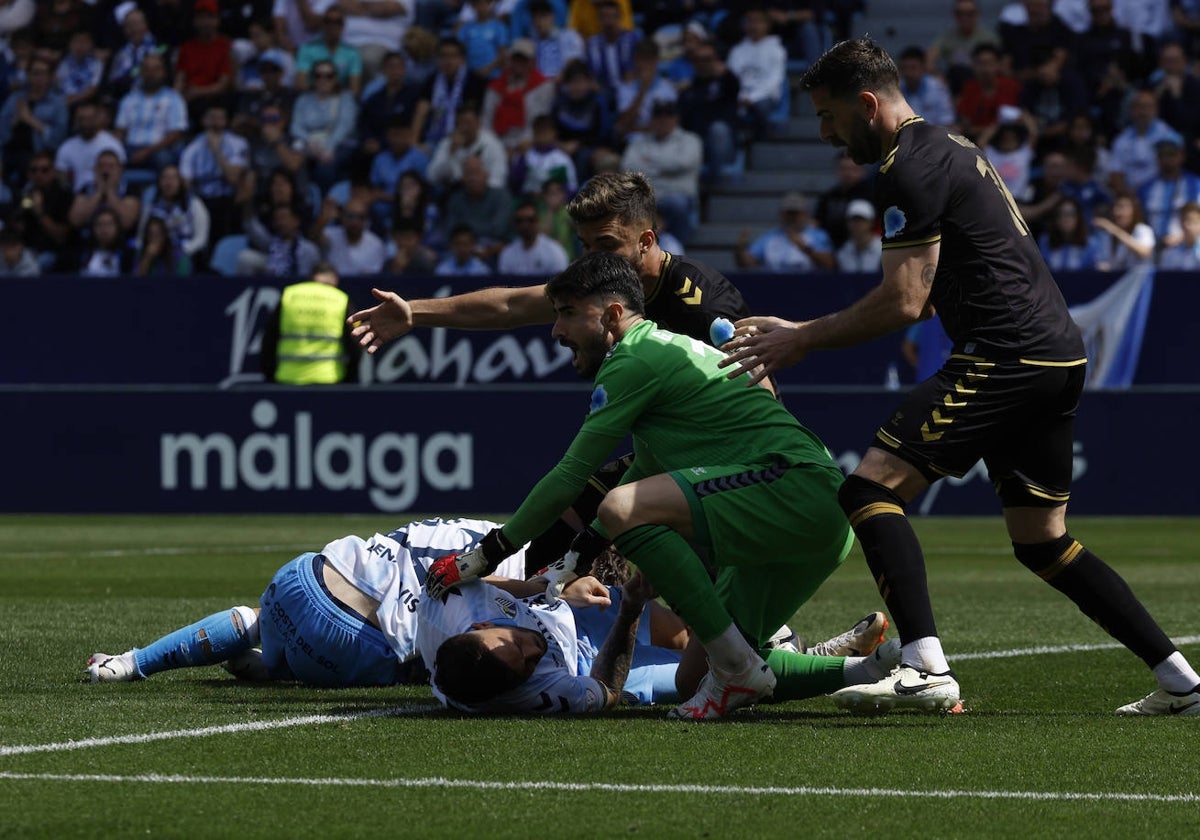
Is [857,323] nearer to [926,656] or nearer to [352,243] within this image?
[926,656]

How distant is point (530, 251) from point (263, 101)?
4290mm

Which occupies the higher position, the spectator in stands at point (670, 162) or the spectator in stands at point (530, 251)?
the spectator in stands at point (670, 162)

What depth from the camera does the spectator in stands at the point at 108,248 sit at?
2022 cm

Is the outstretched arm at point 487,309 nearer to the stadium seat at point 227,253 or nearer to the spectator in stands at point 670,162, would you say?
the spectator in stands at point 670,162

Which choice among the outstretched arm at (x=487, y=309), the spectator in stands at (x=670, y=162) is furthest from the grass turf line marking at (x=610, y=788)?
the spectator in stands at (x=670, y=162)

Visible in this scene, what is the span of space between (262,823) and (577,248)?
14.7 m

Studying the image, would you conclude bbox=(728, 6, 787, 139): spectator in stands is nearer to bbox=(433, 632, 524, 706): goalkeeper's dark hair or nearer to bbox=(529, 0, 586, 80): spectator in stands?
bbox=(529, 0, 586, 80): spectator in stands

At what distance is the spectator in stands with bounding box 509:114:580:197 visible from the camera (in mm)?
19797

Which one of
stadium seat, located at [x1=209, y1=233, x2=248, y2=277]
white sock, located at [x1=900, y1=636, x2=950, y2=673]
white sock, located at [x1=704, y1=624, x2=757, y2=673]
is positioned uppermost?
white sock, located at [x1=900, y1=636, x2=950, y2=673]

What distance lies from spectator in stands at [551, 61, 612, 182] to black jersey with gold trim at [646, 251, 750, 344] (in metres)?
13.0

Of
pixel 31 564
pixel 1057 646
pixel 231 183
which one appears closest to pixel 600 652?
pixel 1057 646

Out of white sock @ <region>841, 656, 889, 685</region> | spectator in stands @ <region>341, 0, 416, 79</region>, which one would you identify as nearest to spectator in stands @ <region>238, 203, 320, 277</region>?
spectator in stands @ <region>341, 0, 416, 79</region>

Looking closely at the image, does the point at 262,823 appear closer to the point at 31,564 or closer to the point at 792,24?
the point at 31,564

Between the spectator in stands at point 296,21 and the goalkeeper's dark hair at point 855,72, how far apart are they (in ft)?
54.6
